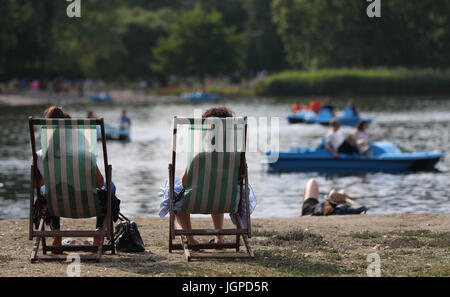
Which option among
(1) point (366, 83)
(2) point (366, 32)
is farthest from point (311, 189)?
(2) point (366, 32)

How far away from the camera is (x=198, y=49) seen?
94188mm

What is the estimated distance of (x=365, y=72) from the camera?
254 feet

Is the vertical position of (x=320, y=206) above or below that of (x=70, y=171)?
below

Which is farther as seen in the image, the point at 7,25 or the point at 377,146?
the point at 7,25

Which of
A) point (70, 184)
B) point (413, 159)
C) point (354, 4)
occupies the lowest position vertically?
point (413, 159)

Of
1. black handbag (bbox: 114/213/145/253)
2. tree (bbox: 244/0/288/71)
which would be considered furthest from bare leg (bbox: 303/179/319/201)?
tree (bbox: 244/0/288/71)

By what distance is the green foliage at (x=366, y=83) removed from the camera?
76312 millimetres

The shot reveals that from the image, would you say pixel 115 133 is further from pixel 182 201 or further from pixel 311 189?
pixel 182 201

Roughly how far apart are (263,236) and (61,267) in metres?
2.72

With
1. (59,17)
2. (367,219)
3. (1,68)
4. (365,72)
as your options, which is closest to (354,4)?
(365,72)

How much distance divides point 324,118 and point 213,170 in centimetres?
3291
